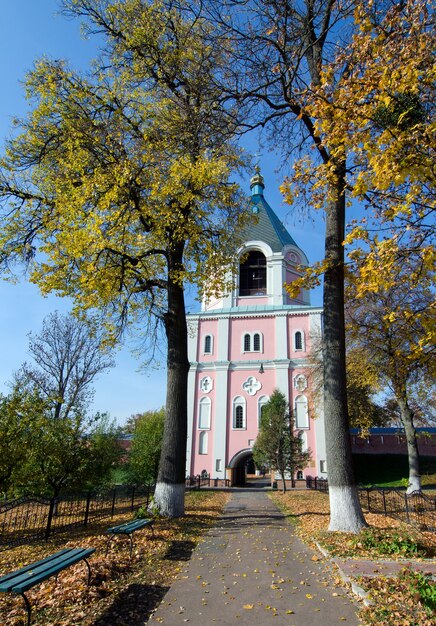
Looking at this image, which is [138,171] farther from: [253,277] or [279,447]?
[253,277]

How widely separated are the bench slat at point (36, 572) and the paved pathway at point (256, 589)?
1.14 metres

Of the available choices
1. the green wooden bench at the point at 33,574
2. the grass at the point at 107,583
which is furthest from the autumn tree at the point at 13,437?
the green wooden bench at the point at 33,574

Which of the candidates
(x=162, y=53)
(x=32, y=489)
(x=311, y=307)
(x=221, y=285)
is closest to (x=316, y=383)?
(x=311, y=307)

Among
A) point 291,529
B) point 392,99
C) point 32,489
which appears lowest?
point 291,529

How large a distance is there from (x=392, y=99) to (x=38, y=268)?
898cm

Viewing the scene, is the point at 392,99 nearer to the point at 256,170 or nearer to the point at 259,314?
the point at 256,170

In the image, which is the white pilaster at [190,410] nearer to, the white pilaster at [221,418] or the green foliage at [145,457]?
the white pilaster at [221,418]

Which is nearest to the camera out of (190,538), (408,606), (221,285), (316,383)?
(408,606)

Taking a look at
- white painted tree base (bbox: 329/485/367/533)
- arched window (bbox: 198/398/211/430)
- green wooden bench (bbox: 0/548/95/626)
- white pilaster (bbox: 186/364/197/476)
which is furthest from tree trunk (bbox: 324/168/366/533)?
arched window (bbox: 198/398/211/430)

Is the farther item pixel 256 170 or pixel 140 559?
pixel 256 170

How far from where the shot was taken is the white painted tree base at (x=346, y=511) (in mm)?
8409

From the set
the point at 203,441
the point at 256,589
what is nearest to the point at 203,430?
the point at 203,441

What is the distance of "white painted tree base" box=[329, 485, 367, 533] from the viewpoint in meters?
8.41

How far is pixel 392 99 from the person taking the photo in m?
5.15
